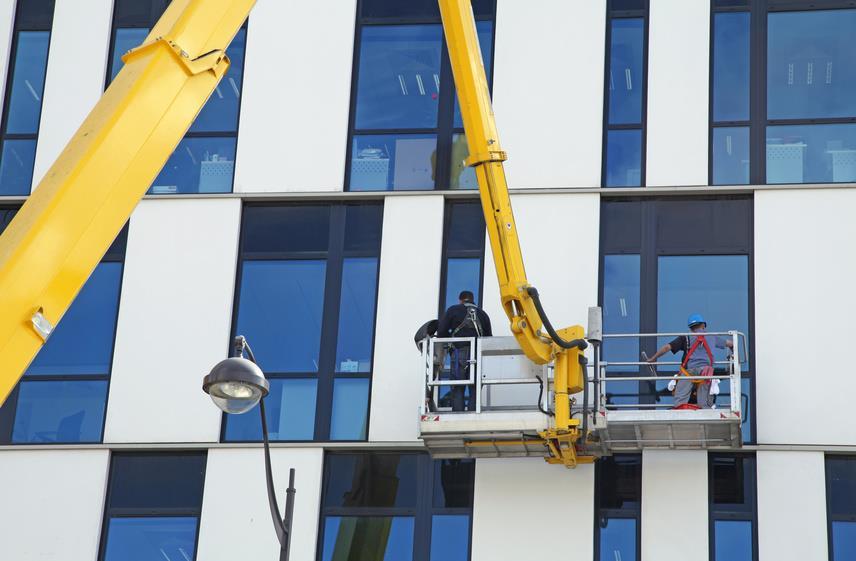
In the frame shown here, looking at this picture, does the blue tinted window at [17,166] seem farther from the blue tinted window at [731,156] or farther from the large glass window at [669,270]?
the blue tinted window at [731,156]

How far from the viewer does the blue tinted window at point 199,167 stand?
857 inches

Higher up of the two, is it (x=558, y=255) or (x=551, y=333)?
(x=558, y=255)

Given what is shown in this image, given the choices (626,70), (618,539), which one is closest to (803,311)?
(618,539)

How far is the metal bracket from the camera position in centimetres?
1149

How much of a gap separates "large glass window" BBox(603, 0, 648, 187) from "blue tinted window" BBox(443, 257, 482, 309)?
6.91 feet

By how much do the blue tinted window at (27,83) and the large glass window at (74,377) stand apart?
8.39 feet

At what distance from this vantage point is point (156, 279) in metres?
21.2

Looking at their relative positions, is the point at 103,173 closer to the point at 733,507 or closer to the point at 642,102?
the point at 733,507

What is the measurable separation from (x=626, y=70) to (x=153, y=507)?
28.6ft

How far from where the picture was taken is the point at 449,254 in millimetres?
21016

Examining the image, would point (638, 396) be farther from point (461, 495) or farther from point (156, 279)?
point (156, 279)

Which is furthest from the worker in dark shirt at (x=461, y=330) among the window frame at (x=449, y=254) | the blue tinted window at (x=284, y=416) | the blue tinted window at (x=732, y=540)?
the blue tinted window at (x=732, y=540)

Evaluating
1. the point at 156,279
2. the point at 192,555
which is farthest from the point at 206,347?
the point at 192,555

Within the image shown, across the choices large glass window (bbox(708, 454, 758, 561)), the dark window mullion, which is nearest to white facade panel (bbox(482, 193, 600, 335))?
the dark window mullion
